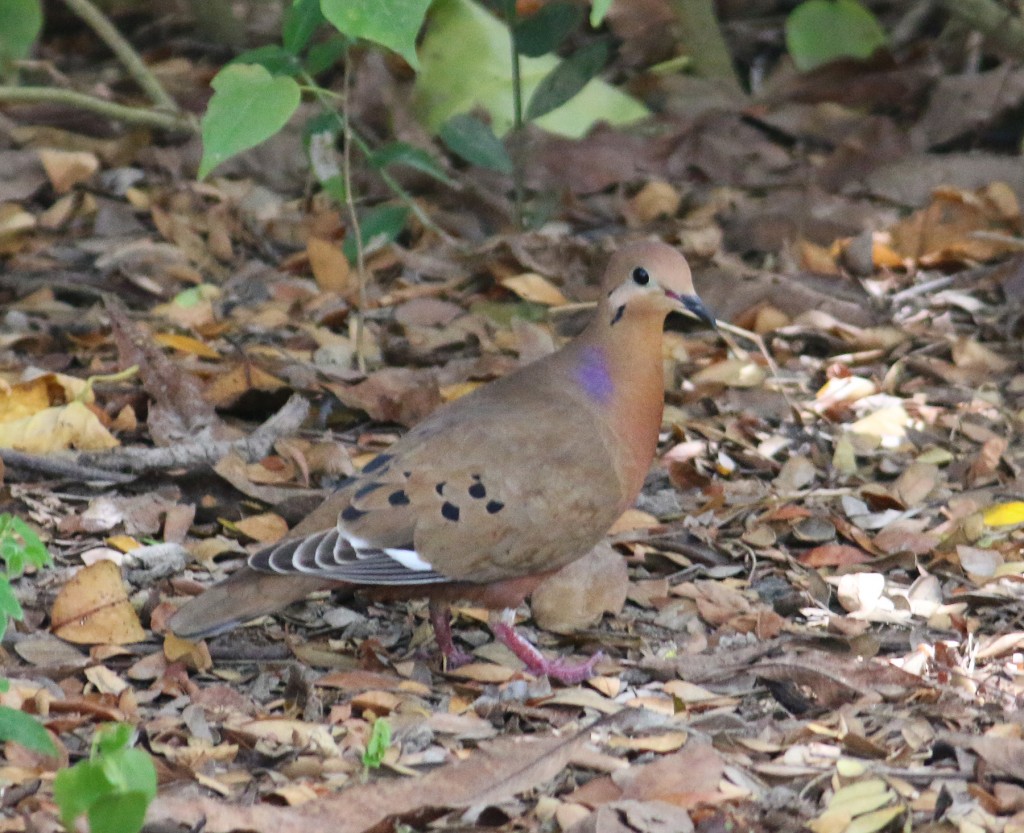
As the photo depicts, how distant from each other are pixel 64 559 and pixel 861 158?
374 cm

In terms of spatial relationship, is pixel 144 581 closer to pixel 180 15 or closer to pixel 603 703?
pixel 603 703

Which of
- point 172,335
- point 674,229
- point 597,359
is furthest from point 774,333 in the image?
point 172,335

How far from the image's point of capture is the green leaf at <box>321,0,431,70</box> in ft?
11.3

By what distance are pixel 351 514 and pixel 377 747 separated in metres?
0.73

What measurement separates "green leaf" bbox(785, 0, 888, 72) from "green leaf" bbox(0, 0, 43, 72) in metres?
3.15

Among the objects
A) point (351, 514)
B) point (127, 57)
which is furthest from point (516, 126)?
point (351, 514)

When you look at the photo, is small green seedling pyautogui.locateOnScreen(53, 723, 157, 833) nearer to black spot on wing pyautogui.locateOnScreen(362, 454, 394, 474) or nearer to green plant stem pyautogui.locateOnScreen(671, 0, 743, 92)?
black spot on wing pyautogui.locateOnScreen(362, 454, 394, 474)

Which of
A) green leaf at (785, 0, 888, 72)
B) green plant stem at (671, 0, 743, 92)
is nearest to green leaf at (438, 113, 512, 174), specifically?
green plant stem at (671, 0, 743, 92)

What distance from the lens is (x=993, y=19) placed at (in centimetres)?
660

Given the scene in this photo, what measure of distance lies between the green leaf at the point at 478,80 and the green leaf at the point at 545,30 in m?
0.86

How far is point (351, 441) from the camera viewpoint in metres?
4.70

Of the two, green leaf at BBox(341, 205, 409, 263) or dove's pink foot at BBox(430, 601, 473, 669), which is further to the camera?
green leaf at BBox(341, 205, 409, 263)

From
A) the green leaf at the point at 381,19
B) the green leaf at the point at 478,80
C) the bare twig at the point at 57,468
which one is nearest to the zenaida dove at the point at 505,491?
the bare twig at the point at 57,468

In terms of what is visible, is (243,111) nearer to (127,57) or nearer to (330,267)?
(330,267)
